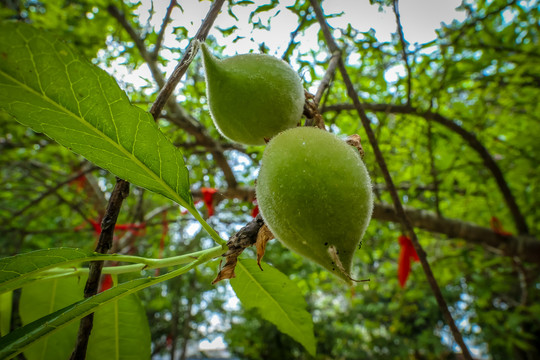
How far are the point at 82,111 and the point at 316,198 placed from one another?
1.75 feet

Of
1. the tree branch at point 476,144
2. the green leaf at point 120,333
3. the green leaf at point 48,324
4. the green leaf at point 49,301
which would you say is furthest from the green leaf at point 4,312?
the tree branch at point 476,144

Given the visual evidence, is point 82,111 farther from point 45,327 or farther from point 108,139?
point 45,327

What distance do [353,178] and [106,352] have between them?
861 mm

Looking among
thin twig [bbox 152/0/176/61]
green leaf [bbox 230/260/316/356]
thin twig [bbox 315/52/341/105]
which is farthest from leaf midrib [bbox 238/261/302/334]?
thin twig [bbox 152/0/176/61]

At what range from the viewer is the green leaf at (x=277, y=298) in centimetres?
111

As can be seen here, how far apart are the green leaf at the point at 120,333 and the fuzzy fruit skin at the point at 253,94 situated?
24.1 inches

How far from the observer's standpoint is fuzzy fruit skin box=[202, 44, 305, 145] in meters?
0.94

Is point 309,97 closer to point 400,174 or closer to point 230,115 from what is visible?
point 230,115

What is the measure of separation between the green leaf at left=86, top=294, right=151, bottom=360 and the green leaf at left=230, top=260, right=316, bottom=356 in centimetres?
30

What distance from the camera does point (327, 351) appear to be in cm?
679

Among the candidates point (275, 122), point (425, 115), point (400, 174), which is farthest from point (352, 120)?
point (275, 122)

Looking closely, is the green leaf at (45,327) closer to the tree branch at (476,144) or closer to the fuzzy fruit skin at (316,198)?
the fuzzy fruit skin at (316,198)

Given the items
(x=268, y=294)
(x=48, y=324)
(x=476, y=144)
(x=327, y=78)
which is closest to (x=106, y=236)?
(x=48, y=324)

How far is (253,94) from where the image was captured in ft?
3.07
